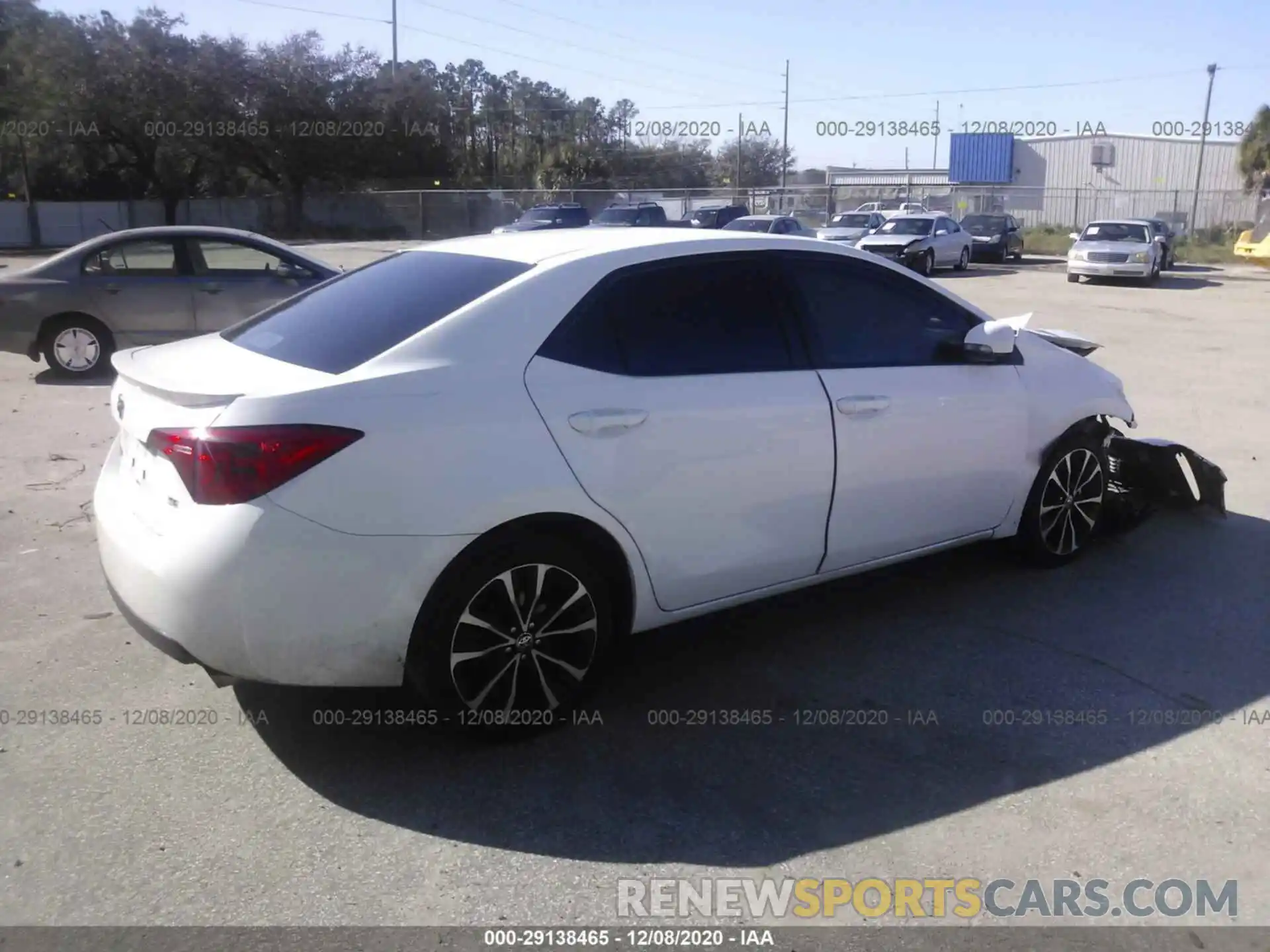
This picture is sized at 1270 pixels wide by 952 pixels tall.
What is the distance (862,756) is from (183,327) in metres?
9.20

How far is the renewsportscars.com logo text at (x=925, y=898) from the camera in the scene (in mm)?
3086

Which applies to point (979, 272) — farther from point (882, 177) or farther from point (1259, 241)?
point (882, 177)

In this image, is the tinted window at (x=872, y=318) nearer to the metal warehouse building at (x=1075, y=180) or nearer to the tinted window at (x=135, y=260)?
the tinted window at (x=135, y=260)

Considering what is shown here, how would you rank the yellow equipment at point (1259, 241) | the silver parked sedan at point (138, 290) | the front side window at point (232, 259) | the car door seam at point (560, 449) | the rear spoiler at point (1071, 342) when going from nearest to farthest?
the car door seam at point (560, 449), the rear spoiler at point (1071, 342), the silver parked sedan at point (138, 290), the front side window at point (232, 259), the yellow equipment at point (1259, 241)

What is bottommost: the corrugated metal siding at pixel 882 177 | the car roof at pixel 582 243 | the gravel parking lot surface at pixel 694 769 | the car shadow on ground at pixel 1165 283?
the gravel parking lot surface at pixel 694 769

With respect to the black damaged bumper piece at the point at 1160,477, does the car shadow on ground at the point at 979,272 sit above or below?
below

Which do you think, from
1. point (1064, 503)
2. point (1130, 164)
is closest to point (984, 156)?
point (1130, 164)

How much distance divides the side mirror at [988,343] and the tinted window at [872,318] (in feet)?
0.19

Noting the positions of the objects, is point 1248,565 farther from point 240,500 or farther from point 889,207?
point 889,207

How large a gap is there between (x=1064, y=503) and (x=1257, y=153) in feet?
165

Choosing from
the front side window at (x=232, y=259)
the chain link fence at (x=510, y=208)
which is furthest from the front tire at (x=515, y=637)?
the chain link fence at (x=510, y=208)

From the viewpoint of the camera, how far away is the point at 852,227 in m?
33.8

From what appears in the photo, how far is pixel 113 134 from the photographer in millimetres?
48812

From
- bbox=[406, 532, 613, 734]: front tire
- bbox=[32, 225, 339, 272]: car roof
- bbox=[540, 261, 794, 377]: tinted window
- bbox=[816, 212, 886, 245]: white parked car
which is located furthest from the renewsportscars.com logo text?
bbox=[816, 212, 886, 245]: white parked car
